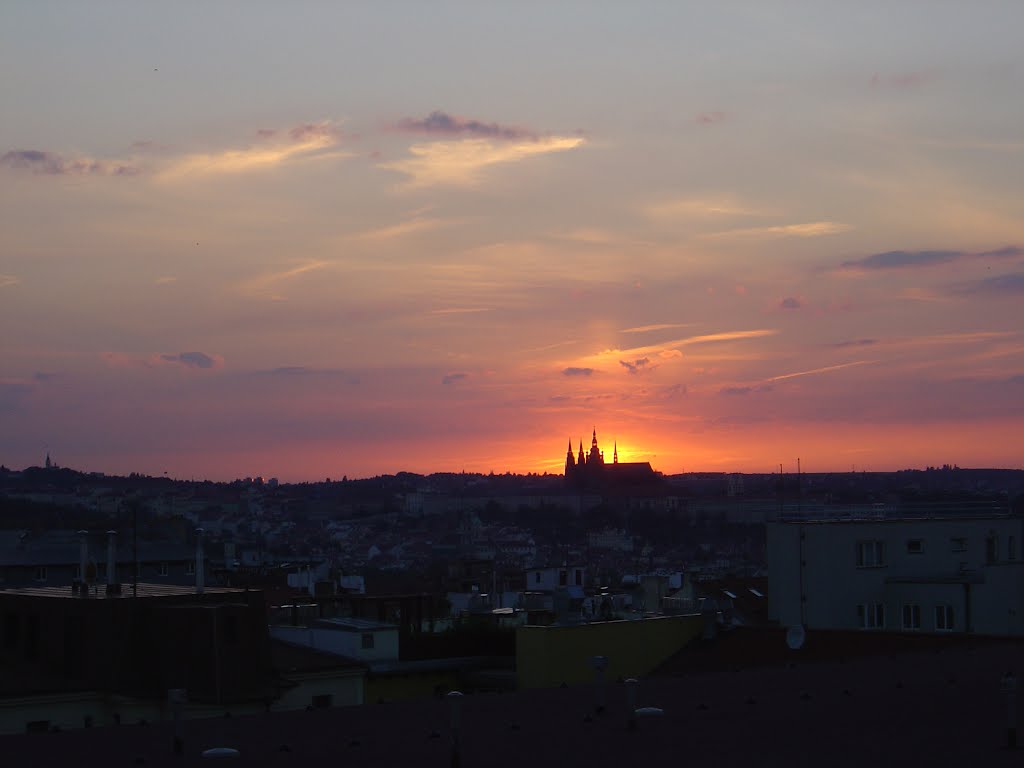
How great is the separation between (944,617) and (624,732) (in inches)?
1091

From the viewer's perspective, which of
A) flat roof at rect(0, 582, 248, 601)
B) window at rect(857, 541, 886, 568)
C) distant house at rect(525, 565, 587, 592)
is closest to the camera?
flat roof at rect(0, 582, 248, 601)

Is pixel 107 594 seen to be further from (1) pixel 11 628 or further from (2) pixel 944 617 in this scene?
(2) pixel 944 617

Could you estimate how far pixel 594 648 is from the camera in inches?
1260

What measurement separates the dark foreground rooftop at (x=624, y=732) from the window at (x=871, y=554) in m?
24.0

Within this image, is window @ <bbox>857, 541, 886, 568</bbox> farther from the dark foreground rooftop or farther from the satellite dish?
the dark foreground rooftop

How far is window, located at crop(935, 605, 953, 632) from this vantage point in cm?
4138

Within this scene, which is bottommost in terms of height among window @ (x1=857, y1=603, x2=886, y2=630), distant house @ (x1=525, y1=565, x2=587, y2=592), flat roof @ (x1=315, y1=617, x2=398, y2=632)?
distant house @ (x1=525, y1=565, x2=587, y2=592)

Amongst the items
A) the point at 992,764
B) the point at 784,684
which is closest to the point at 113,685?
the point at 784,684

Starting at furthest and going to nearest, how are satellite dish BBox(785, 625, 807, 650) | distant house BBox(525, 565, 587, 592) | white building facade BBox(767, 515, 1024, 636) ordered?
distant house BBox(525, 565, 587, 592) → white building facade BBox(767, 515, 1024, 636) → satellite dish BBox(785, 625, 807, 650)

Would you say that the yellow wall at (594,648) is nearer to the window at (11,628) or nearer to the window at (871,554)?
the window at (11,628)

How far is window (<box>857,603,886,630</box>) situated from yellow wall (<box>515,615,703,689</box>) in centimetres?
999

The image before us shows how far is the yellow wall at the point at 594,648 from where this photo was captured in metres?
31.1

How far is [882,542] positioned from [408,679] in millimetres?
16510

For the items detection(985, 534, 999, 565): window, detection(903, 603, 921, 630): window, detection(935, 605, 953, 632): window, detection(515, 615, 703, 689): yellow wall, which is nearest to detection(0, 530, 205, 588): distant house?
detection(903, 603, 921, 630): window
